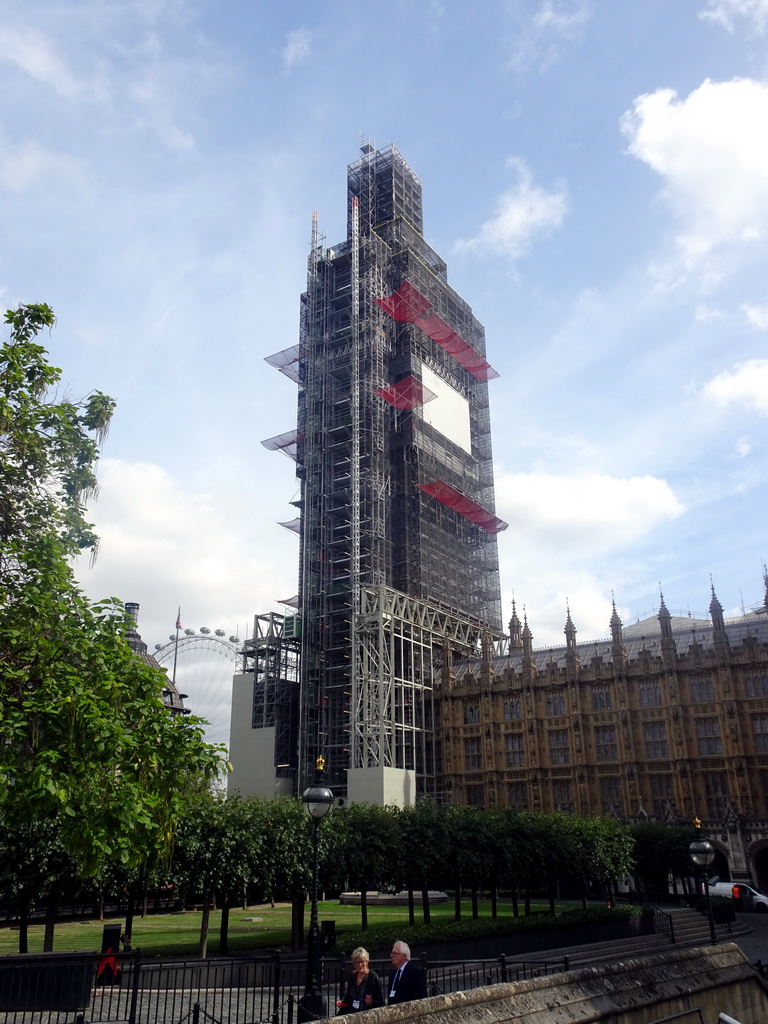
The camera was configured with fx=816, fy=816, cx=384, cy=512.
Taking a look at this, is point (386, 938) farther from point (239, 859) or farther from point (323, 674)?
point (323, 674)

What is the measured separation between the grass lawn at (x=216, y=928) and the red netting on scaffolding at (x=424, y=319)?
51147 mm

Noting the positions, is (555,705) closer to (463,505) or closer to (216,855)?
(463,505)

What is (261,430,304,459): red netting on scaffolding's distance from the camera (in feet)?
264

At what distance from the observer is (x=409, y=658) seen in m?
74.1

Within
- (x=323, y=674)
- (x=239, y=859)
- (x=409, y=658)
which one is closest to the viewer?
(x=239, y=859)

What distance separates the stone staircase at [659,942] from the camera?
1197 inches

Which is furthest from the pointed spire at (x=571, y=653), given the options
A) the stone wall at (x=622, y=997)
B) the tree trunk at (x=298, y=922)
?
the stone wall at (x=622, y=997)

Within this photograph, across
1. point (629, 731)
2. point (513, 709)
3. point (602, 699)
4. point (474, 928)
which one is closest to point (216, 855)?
point (474, 928)

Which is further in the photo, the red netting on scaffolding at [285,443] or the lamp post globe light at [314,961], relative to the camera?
the red netting on scaffolding at [285,443]

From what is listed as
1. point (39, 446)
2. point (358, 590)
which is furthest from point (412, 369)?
point (39, 446)

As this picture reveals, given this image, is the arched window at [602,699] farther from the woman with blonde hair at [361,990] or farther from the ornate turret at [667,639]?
the woman with blonde hair at [361,990]

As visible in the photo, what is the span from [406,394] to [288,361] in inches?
522

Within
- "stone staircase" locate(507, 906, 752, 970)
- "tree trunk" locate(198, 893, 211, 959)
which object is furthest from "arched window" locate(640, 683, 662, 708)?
"tree trunk" locate(198, 893, 211, 959)

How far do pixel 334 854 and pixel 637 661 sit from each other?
38.5m
